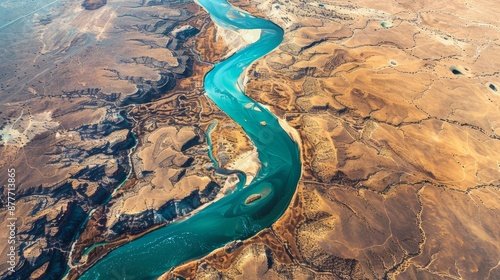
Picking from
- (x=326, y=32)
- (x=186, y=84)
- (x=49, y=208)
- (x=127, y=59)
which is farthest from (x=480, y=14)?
(x=49, y=208)

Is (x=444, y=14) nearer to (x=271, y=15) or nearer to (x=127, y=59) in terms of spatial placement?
(x=271, y=15)

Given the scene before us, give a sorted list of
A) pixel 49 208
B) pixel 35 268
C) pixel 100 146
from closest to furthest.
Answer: pixel 35 268 < pixel 49 208 < pixel 100 146

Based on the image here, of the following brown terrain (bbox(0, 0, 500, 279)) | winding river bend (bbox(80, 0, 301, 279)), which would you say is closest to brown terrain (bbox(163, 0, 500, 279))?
brown terrain (bbox(0, 0, 500, 279))

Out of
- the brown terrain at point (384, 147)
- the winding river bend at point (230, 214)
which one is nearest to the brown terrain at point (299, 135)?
the brown terrain at point (384, 147)

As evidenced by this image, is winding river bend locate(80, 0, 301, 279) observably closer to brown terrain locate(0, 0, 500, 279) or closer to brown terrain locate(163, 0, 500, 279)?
brown terrain locate(0, 0, 500, 279)

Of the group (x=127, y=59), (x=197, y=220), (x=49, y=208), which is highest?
(x=127, y=59)

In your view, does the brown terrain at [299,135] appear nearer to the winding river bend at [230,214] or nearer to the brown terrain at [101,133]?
the brown terrain at [101,133]

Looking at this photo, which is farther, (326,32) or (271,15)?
(271,15)
